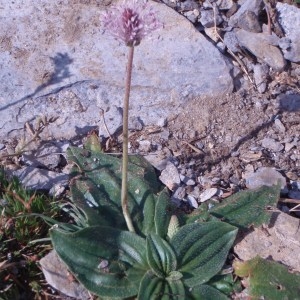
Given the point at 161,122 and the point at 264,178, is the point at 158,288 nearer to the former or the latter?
the point at 264,178

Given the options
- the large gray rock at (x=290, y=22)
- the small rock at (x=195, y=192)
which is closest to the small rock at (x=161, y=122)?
the small rock at (x=195, y=192)

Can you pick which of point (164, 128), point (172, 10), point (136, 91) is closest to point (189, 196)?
point (164, 128)

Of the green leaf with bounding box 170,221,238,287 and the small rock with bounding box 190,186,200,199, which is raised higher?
the green leaf with bounding box 170,221,238,287

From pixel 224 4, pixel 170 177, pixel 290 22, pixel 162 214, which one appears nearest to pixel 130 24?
pixel 162 214

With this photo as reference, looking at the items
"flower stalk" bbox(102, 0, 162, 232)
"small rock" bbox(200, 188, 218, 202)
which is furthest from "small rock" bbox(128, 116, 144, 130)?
"flower stalk" bbox(102, 0, 162, 232)

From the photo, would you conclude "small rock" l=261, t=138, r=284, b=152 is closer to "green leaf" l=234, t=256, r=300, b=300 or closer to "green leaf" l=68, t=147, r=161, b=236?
"green leaf" l=68, t=147, r=161, b=236

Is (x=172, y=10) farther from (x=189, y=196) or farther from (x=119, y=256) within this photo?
(x=119, y=256)
